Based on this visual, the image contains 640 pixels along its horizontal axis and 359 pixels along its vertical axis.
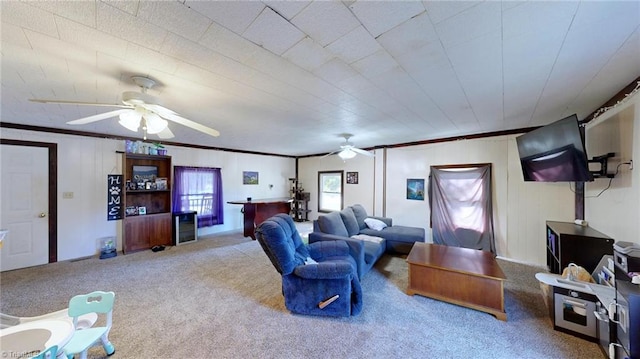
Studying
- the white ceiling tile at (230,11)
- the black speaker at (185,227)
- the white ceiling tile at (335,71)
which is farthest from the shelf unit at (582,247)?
the black speaker at (185,227)

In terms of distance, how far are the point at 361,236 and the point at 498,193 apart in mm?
2693

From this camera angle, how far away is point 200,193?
580 centimetres

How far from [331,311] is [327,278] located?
38 cm

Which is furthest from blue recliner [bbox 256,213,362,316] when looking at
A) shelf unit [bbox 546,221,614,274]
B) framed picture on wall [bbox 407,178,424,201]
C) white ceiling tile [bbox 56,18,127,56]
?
framed picture on wall [bbox 407,178,424,201]

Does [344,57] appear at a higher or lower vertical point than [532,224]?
higher

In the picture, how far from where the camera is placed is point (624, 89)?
223 centimetres

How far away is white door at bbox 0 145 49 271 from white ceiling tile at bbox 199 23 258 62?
4.68 meters


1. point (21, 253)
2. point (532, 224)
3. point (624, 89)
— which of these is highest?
point (624, 89)

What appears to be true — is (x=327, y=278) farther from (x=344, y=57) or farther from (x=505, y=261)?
(x=505, y=261)

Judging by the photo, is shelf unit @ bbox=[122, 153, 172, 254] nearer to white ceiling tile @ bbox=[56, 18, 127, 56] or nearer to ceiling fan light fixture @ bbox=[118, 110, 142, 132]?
ceiling fan light fixture @ bbox=[118, 110, 142, 132]

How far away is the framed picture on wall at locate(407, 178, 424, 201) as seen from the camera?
5.14 metres

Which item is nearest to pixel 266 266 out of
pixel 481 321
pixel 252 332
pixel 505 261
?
pixel 252 332

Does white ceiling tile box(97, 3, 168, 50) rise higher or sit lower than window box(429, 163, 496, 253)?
higher

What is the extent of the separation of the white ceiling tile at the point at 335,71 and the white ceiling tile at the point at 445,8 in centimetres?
68
